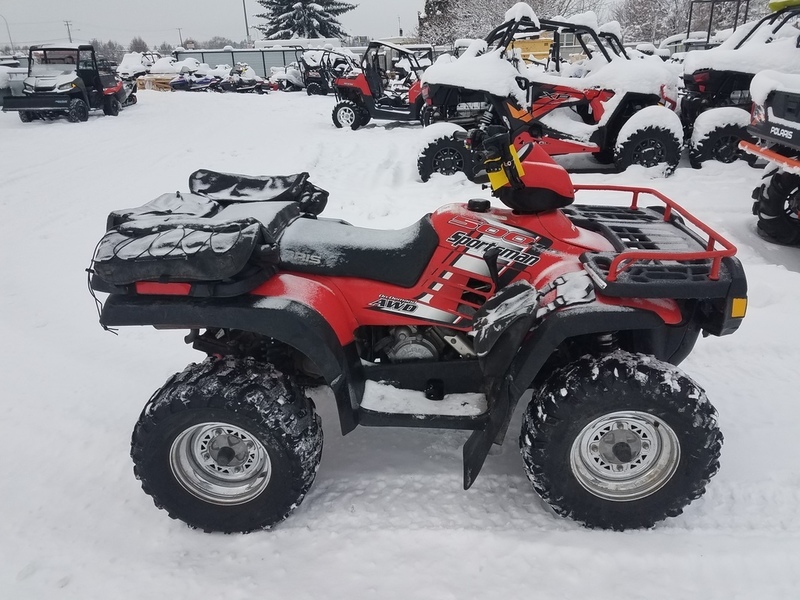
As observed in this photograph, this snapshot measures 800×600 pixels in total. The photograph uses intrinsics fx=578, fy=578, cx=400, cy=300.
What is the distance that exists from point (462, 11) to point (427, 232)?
109 feet

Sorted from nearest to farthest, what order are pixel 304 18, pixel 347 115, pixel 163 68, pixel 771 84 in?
pixel 771 84, pixel 347 115, pixel 163 68, pixel 304 18

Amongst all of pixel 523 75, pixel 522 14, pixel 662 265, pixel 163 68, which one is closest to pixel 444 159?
pixel 523 75

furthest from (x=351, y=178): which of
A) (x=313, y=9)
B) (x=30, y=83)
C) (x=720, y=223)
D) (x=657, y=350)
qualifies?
(x=313, y=9)

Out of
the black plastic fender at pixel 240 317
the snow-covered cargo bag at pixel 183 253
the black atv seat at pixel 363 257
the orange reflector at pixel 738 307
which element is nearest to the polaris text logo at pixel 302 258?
the black atv seat at pixel 363 257

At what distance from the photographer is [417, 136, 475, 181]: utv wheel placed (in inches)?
310

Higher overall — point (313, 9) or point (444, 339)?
point (313, 9)

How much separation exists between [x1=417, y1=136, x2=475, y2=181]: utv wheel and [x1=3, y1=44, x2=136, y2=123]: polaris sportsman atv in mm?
10189

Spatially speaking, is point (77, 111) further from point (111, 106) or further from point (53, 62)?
point (53, 62)

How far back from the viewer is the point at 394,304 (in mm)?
2580

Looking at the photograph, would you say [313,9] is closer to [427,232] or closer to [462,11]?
[462,11]

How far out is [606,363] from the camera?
7.59 feet

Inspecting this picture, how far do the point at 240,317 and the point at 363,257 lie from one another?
23.2 inches

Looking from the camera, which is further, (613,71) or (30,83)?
(30,83)

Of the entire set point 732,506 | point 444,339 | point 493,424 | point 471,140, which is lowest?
point 732,506
